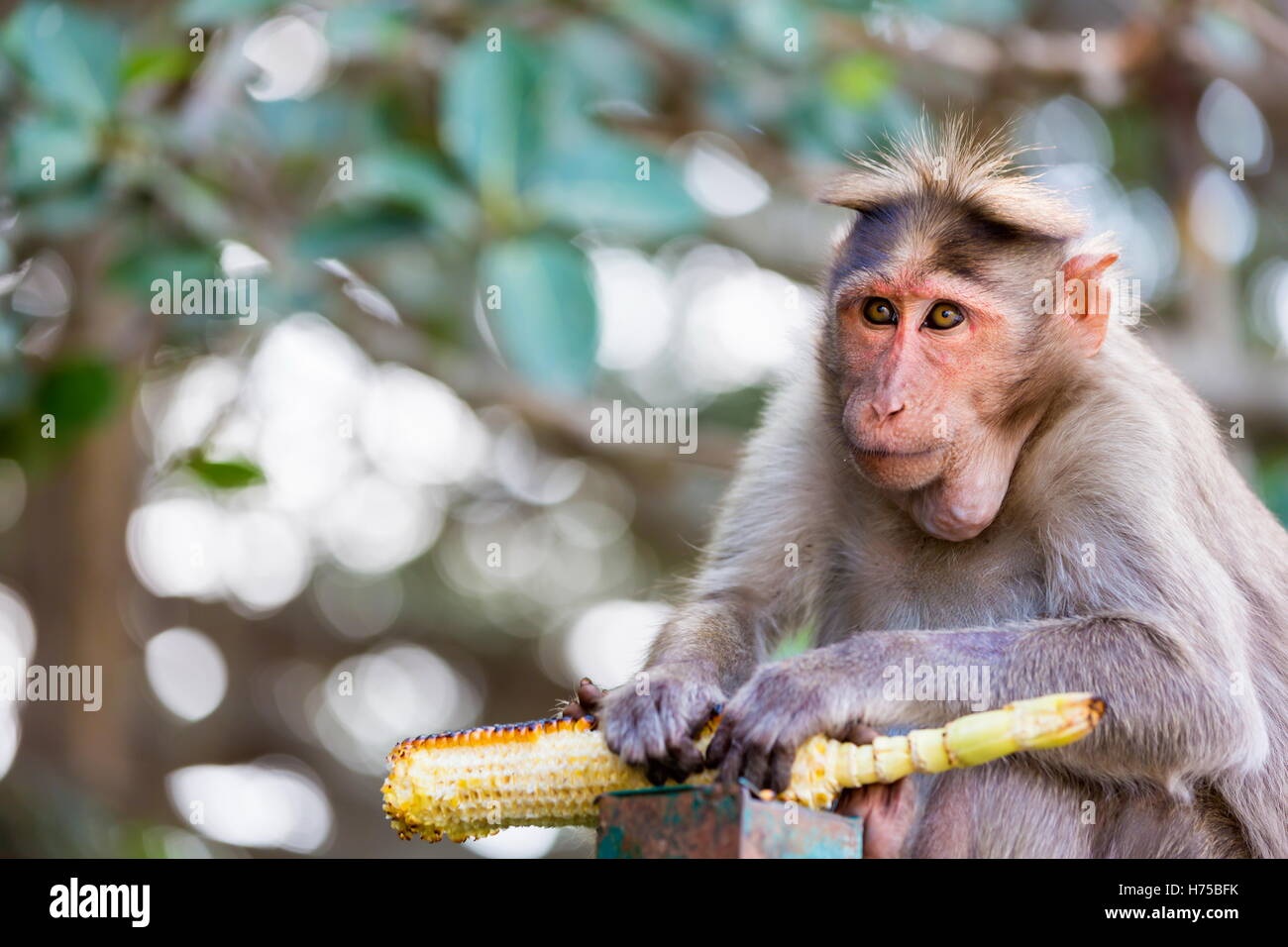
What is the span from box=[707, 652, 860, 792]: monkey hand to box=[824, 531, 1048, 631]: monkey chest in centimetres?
84

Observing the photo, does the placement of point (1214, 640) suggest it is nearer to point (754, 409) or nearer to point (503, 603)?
point (754, 409)

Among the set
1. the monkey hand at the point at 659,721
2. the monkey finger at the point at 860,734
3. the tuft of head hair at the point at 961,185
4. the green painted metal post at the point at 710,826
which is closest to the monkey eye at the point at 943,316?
the tuft of head hair at the point at 961,185

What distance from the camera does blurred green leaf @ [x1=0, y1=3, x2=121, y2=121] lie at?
6.60m

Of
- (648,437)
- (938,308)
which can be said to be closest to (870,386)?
(938,308)

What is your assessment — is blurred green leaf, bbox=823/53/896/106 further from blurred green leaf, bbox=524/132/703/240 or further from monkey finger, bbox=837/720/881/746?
monkey finger, bbox=837/720/881/746

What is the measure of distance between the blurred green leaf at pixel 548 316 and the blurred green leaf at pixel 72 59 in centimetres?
222

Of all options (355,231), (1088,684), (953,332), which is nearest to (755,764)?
(1088,684)

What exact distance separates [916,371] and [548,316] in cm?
178

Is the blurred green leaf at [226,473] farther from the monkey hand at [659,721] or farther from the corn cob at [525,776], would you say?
the corn cob at [525,776]

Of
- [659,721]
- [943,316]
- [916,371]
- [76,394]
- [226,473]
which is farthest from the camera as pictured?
[226,473]

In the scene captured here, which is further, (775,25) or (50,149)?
(775,25)

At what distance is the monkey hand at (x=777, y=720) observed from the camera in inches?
136

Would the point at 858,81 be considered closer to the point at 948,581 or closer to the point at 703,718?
the point at 948,581

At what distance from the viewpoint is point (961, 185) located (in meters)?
4.73
